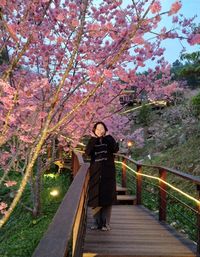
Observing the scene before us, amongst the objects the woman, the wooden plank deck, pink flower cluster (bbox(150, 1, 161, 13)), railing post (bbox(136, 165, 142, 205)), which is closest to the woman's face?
the woman

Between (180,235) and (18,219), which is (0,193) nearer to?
(18,219)

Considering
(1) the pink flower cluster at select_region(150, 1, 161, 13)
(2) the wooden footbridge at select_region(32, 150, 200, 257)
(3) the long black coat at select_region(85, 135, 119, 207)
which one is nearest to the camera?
(2) the wooden footbridge at select_region(32, 150, 200, 257)

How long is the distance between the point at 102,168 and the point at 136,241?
1.14 metres

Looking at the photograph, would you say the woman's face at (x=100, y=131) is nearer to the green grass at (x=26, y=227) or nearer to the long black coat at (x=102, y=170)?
the long black coat at (x=102, y=170)

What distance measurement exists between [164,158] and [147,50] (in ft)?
29.1

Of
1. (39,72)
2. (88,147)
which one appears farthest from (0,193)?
(88,147)

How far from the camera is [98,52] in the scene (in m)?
8.41

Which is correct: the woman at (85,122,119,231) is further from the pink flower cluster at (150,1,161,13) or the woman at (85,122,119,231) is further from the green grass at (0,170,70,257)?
the green grass at (0,170,70,257)

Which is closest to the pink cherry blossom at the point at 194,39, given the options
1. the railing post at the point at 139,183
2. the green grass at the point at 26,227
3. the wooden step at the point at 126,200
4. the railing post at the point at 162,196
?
the railing post at the point at 162,196

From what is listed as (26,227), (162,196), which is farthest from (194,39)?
(26,227)

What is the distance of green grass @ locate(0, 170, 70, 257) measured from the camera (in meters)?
9.06

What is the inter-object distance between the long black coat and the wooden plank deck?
20.9 inches

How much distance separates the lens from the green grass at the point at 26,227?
29.7 ft

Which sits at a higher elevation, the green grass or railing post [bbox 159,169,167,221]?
railing post [bbox 159,169,167,221]
